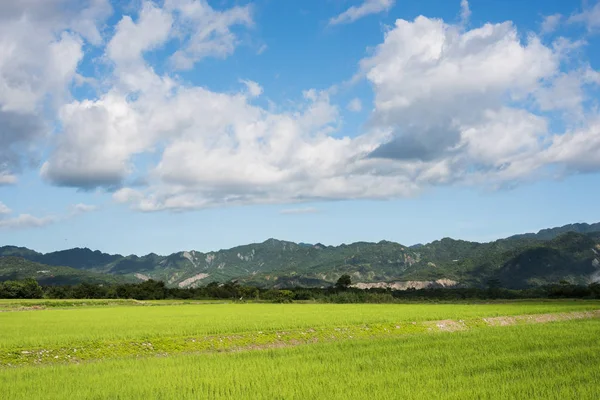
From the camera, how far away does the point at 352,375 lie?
1477 cm

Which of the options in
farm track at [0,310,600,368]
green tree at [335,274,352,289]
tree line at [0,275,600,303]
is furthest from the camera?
green tree at [335,274,352,289]

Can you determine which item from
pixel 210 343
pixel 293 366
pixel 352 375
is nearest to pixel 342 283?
pixel 210 343

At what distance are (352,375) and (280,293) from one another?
84910 millimetres

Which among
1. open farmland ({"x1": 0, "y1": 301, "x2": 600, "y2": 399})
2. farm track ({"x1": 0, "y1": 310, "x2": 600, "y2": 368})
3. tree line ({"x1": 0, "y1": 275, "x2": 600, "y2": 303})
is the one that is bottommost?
tree line ({"x1": 0, "y1": 275, "x2": 600, "y2": 303})

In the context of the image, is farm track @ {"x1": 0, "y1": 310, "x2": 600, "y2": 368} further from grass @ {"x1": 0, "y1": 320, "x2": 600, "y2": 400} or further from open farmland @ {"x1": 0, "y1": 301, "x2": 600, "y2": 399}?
grass @ {"x1": 0, "y1": 320, "x2": 600, "y2": 400}

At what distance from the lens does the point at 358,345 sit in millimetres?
22719

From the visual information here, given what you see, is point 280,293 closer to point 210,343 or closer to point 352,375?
point 210,343

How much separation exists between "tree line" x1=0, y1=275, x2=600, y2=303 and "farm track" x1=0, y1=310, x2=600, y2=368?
52.9 m

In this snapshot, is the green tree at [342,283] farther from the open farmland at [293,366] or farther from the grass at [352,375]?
the grass at [352,375]

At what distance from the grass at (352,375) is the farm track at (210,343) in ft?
16.7

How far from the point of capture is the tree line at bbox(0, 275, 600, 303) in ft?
291

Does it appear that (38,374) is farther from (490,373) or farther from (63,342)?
(490,373)

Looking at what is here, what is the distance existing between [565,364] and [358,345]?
9.61m

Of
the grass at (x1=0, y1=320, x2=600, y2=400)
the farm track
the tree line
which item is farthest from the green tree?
the grass at (x1=0, y1=320, x2=600, y2=400)
